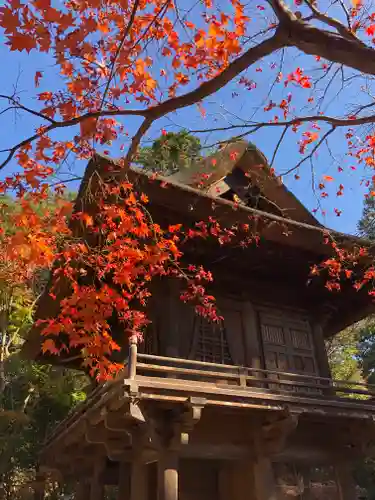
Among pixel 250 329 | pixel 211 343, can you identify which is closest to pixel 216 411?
pixel 211 343

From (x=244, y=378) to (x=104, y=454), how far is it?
395 centimetres

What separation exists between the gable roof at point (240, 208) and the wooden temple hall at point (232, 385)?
0.10ft

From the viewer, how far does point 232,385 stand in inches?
279

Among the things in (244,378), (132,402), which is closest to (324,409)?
(244,378)

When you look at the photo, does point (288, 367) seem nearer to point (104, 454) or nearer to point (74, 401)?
point (104, 454)

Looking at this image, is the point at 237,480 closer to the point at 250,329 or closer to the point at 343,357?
the point at 250,329

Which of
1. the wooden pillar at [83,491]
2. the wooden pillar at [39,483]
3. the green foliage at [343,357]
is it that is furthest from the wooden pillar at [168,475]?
the green foliage at [343,357]

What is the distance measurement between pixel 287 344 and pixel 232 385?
8.72 ft

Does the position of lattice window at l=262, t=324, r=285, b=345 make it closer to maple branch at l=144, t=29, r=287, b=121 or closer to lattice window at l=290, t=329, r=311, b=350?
lattice window at l=290, t=329, r=311, b=350

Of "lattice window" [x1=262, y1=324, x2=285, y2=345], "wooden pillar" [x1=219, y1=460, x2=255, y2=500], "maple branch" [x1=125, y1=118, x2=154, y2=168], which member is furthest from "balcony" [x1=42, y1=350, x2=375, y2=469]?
"maple branch" [x1=125, y1=118, x2=154, y2=168]

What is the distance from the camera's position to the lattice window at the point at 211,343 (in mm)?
8297

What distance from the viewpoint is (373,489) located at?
17.9 m

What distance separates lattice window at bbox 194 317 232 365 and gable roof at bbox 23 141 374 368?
1.31 m

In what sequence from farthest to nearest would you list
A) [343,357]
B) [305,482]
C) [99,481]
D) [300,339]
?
1. [343,357]
2. [300,339]
3. [99,481]
4. [305,482]
